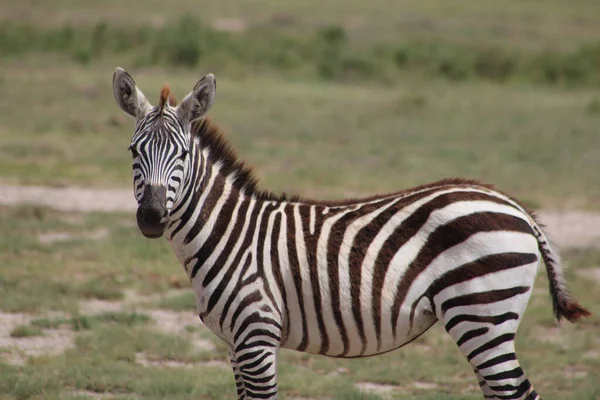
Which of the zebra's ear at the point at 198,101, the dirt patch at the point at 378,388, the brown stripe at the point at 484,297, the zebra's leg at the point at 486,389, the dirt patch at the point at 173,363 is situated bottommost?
the dirt patch at the point at 378,388

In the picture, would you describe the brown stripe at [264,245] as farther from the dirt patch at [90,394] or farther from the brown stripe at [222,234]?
the dirt patch at [90,394]

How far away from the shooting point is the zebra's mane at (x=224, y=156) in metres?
→ 5.28

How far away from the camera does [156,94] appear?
880 inches

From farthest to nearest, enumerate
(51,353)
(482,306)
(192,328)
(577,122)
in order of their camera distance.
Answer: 1. (577,122)
2. (192,328)
3. (51,353)
4. (482,306)

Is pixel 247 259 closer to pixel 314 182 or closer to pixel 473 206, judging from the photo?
pixel 473 206

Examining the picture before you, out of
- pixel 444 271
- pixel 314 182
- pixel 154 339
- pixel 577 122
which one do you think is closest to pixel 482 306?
pixel 444 271

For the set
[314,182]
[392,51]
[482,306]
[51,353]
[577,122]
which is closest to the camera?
[482,306]

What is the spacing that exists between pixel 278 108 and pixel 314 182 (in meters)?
7.83

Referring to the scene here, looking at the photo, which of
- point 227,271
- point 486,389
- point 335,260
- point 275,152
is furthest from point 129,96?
point 275,152

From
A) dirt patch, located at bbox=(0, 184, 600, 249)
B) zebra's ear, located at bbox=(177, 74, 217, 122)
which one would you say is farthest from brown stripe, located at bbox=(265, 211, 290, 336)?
dirt patch, located at bbox=(0, 184, 600, 249)

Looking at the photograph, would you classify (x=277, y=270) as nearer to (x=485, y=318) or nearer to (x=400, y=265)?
(x=400, y=265)

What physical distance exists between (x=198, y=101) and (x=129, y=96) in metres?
0.41

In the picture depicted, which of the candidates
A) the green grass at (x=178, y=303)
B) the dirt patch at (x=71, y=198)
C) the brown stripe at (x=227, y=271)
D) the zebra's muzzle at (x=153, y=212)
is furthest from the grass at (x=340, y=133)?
the zebra's muzzle at (x=153, y=212)

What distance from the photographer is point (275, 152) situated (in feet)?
56.5
